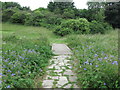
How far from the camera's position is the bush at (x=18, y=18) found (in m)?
11.3

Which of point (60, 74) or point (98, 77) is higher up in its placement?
point (98, 77)

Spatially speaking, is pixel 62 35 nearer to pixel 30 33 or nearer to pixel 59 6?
pixel 30 33

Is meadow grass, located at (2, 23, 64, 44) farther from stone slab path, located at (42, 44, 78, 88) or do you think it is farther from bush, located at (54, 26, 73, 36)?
stone slab path, located at (42, 44, 78, 88)

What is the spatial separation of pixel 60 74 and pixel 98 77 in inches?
36.0

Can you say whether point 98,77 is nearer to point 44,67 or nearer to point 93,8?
point 44,67

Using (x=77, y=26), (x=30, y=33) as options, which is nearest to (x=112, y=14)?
(x=77, y=26)

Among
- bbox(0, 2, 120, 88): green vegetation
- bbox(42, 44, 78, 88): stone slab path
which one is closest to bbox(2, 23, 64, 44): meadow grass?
bbox(0, 2, 120, 88): green vegetation

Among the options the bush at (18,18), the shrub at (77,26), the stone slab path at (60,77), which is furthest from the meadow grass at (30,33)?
the stone slab path at (60,77)

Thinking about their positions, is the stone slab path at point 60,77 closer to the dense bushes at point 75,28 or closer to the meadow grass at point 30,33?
the meadow grass at point 30,33

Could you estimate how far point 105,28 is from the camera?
39.1ft

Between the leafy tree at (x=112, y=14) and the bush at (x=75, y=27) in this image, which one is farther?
the leafy tree at (x=112, y=14)

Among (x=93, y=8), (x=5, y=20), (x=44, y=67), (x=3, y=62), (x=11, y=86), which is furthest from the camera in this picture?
(x=93, y=8)

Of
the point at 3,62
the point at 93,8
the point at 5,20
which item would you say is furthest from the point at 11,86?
the point at 93,8

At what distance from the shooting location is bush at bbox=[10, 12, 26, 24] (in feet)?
37.1
